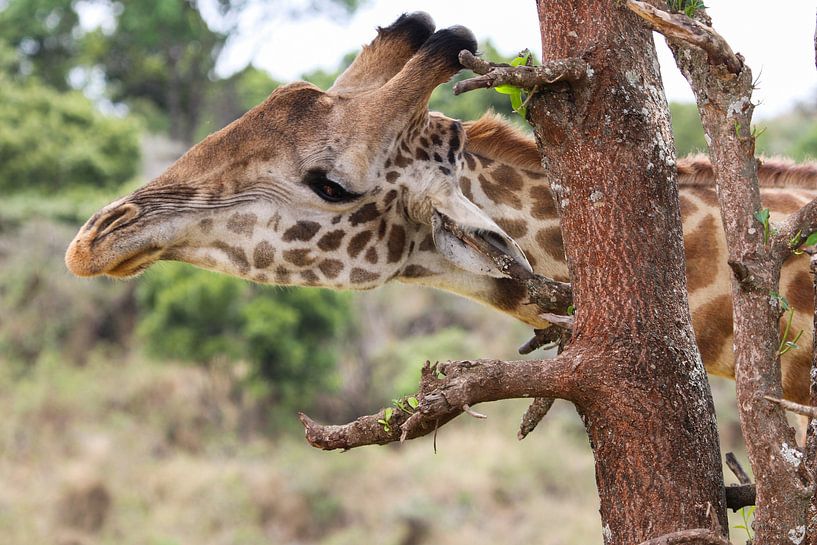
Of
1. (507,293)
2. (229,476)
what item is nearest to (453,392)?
(507,293)

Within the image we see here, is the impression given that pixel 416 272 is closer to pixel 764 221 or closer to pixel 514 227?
pixel 514 227

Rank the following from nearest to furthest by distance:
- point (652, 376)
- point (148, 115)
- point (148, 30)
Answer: point (652, 376) < point (148, 30) < point (148, 115)

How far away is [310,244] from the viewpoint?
3916 millimetres

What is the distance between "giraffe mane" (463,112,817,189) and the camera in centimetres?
426

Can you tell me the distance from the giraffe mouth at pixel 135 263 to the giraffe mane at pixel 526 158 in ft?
4.45

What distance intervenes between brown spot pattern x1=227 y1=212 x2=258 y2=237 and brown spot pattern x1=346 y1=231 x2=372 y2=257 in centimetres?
38

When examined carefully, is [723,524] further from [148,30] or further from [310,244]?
[148,30]

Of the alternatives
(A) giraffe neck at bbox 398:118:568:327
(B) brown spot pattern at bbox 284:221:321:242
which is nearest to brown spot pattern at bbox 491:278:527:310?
(A) giraffe neck at bbox 398:118:568:327

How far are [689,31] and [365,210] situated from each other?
165 cm

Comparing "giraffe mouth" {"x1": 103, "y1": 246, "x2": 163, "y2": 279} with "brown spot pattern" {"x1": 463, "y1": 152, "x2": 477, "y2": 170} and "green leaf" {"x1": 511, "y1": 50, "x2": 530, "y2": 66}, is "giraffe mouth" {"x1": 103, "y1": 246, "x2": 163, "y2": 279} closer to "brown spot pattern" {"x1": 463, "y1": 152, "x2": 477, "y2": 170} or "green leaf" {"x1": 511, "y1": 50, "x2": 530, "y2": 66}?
Result: "brown spot pattern" {"x1": 463, "y1": 152, "x2": 477, "y2": 170}

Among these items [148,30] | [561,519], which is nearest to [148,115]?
[148,30]

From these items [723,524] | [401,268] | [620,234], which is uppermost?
[401,268]

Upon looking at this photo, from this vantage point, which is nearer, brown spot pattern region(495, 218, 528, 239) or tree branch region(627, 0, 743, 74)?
tree branch region(627, 0, 743, 74)

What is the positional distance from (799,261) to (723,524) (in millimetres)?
1524
